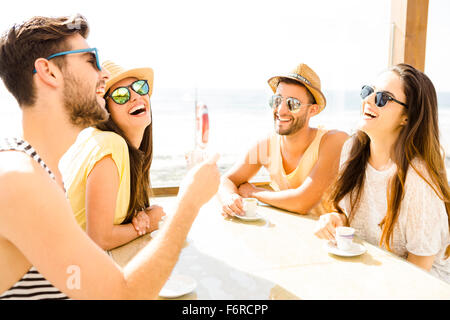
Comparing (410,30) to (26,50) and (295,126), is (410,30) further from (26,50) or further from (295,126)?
(26,50)

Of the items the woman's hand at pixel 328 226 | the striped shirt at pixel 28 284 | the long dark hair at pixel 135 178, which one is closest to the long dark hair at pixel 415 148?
the woman's hand at pixel 328 226

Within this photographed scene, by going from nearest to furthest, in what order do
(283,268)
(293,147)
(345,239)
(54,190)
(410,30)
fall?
(54,190)
(283,268)
(345,239)
(293,147)
(410,30)

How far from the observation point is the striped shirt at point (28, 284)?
2.77 ft

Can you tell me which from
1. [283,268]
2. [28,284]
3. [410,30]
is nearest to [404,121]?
[283,268]

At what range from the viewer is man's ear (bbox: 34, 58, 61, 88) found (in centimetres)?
105

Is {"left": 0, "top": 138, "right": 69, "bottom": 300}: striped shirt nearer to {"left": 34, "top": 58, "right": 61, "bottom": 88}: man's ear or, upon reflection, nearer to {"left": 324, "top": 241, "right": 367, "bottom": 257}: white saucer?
{"left": 34, "top": 58, "right": 61, "bottom": 88}: man's ear

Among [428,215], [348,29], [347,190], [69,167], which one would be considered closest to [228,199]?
[347,190]

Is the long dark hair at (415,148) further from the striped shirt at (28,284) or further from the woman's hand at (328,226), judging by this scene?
the striped shirt at (28,284)

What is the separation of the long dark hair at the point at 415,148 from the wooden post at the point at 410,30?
204 cm

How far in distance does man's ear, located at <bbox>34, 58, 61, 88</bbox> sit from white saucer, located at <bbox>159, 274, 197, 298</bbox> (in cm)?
72

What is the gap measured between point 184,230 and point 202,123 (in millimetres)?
514

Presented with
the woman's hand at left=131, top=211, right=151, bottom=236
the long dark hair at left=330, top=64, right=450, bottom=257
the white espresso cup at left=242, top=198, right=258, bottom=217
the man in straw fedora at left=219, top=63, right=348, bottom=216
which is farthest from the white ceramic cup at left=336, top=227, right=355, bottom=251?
the woman's hand at left=131, top=211, right=151, bottom=236

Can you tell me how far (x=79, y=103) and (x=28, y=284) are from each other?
56 cm

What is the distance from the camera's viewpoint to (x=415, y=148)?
5.52 ft
